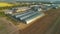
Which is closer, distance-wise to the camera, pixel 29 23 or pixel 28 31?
pixel 28 31

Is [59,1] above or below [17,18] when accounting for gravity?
below

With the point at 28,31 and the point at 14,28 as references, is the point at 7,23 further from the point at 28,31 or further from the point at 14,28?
the point at 28,31

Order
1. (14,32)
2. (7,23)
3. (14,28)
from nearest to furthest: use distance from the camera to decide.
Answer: (14,32), (14,28), (7,23)

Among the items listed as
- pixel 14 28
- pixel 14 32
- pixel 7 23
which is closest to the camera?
pixel 14 32

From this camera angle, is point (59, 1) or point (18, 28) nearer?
point (18, 28)

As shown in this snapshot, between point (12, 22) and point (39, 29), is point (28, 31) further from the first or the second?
point (12, 22)

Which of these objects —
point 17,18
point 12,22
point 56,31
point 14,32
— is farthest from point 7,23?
point 56,31

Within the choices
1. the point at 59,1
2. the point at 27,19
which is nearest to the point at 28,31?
the point at 27,19

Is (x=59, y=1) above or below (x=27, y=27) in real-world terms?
below

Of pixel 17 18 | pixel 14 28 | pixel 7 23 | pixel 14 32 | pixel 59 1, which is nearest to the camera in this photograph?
pixel 14 32
